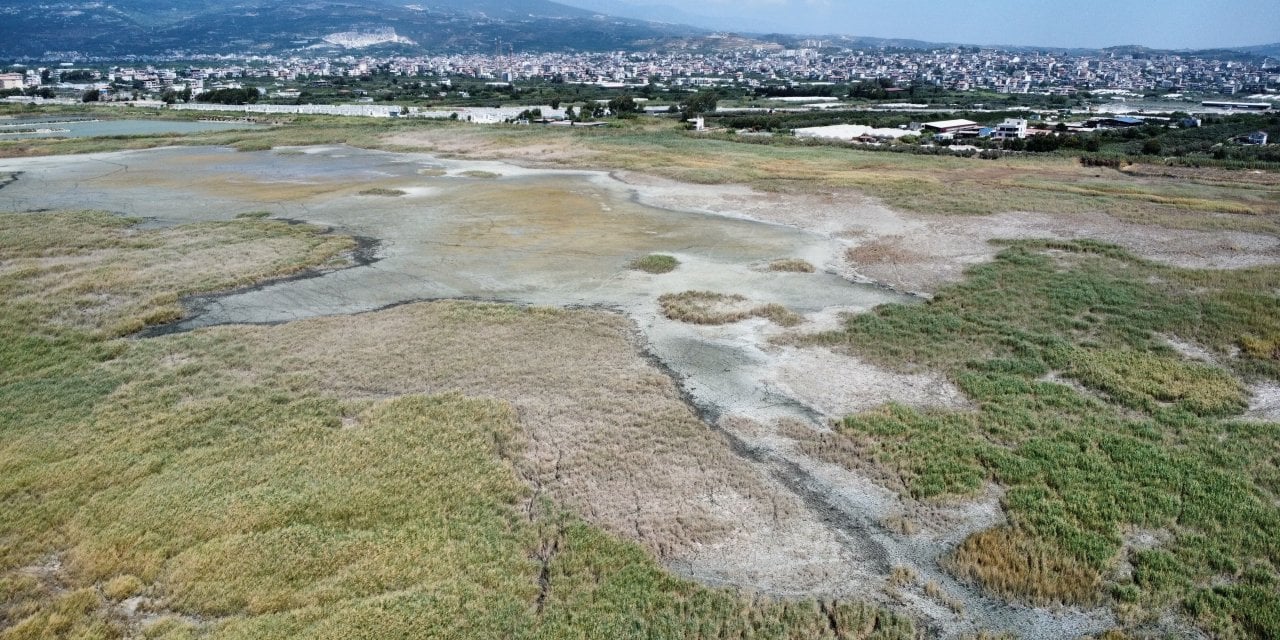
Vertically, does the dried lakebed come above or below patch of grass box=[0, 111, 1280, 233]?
below

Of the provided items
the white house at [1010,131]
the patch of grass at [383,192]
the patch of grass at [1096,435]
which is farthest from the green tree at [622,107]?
the patch of grass at [1096,435]

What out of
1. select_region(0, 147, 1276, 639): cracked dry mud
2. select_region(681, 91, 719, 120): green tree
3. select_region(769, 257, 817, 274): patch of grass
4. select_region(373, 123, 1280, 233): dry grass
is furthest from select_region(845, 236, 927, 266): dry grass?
select_region(681, 91, 719, 120): green tree

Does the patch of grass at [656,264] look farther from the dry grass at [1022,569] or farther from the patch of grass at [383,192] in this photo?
the patch of grass at [383,192]

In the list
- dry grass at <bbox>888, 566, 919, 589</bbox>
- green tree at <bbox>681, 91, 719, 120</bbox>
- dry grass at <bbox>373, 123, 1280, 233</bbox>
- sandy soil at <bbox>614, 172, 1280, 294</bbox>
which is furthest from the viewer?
green tree at <bbox>681, 91, 719, 120</bbox>

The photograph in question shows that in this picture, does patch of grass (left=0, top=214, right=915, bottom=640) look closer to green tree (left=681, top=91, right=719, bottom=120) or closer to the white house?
the white house

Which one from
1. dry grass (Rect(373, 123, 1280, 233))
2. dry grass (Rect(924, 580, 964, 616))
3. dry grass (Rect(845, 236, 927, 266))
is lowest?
dry grass (Rect(924, 580, 964, 616))

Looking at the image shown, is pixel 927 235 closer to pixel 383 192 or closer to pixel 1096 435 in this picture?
pixel 1096 435

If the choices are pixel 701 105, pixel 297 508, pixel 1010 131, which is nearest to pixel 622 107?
pixel 701 105
